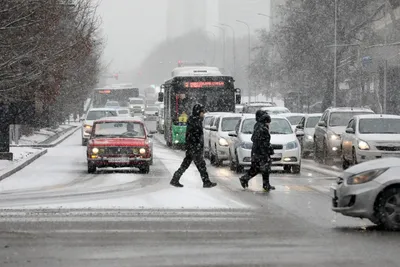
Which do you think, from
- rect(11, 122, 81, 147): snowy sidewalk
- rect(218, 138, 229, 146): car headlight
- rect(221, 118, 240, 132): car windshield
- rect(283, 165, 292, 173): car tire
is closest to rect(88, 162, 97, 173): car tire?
rect(283, 165, 292, 173): car tire

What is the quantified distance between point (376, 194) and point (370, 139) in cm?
1440

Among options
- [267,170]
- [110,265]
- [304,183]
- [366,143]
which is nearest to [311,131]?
[366,143]

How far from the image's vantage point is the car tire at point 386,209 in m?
13.4

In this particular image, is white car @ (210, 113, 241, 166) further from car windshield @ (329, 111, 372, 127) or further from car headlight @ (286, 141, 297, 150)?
car headlight @ (286, 141, 297, 150)

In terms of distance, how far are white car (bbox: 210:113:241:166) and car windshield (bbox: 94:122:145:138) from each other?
3.89 meters

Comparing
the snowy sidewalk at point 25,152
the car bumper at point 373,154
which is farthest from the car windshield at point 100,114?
the car bumper at point 373,154

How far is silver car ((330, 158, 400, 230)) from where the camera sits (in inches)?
527

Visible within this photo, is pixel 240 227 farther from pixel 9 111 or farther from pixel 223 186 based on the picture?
pixel 9 111

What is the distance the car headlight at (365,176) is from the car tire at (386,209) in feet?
0.88

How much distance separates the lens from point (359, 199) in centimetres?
1356

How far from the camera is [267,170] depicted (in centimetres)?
2086

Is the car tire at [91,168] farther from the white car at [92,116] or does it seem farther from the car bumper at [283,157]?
the white car at [92,116]

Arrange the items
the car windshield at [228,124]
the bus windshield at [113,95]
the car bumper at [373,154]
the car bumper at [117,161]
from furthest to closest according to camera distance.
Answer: the bus windshield at [113,95] → the car windshield at [228,124] → the car bumper at [373,154] → the car bumper at [117,161]

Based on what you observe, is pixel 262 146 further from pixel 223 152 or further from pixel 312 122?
pixel 312 122
